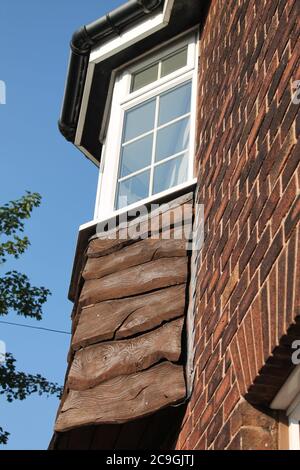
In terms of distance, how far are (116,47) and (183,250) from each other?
272 cm

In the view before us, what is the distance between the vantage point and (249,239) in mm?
3455

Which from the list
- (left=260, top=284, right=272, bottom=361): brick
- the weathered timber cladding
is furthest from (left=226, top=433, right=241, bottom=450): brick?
the weathered timber cladding

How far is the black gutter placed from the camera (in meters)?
6.80

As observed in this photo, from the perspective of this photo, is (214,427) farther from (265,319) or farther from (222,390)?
(265,319)

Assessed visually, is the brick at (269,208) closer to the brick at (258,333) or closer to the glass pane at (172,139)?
the brick at (258,333)

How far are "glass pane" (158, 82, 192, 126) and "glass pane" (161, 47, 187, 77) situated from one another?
1.15ft

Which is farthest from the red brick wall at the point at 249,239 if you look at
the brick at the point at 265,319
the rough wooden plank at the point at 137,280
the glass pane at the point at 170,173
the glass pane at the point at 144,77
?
the glass pane at the point at 144,77

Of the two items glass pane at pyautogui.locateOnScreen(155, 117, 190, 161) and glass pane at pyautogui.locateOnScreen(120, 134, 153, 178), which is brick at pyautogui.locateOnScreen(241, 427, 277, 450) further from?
glass pane at pyautogui.locateOnScreen(120, 134, 153, 178)

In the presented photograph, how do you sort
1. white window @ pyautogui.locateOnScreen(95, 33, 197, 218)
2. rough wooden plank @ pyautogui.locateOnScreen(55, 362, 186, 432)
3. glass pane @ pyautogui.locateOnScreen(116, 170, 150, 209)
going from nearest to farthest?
1. rough wooden plank @ pyautogui.locateOnScreen(55, 362, 186, 432)
2. white window @ pyautogui.locateOnScreen(95, 33, 197, 218)
3. glass pane @ pyautogui.locateOnScreen(116, 170, 150, 209)

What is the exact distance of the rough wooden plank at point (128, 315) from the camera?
4.61 m

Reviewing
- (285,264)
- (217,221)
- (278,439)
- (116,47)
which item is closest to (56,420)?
(217,221)

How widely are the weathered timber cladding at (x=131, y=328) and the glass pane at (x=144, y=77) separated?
1.88 metres

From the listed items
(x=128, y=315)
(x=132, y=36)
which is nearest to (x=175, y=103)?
(x=132, y=36)

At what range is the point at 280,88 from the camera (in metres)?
3.43
